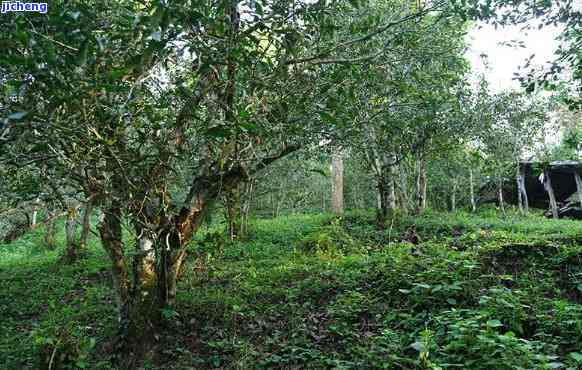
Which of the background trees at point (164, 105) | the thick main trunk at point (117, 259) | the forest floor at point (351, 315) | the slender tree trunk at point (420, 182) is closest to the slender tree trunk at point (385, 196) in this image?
the slender tree trunk at point (420, 182)

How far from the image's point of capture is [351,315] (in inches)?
197

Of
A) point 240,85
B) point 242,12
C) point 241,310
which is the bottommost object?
point 241,310

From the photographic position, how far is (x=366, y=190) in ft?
82.1

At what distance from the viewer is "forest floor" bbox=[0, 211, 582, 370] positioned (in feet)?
12.6

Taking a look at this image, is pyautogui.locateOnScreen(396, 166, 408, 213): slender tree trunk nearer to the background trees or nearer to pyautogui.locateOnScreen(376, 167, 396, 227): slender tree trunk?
pyautogui.locateOnScreen(376, 167, 396, 227): slender tree trunk

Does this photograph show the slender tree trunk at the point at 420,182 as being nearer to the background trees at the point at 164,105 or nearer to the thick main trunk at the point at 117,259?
the background trees at the point at 164,105

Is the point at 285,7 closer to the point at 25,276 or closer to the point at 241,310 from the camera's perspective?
the point at 241,310

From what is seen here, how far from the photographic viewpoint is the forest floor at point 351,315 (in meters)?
3.84

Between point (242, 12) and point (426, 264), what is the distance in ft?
13.0

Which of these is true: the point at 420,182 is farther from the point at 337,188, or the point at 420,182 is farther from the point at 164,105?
the point at 164,105

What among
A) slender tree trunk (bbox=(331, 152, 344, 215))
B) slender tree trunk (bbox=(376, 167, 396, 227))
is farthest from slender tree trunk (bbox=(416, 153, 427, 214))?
slender tree trunk (bbox=(331, 152, 344, 215))

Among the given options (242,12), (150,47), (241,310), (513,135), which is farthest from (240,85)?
(513,135)

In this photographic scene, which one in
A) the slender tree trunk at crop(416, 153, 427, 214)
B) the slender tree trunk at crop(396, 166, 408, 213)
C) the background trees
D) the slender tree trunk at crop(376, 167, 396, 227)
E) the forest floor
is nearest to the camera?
the background trees

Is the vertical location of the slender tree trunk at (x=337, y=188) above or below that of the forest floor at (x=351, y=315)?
A: above
